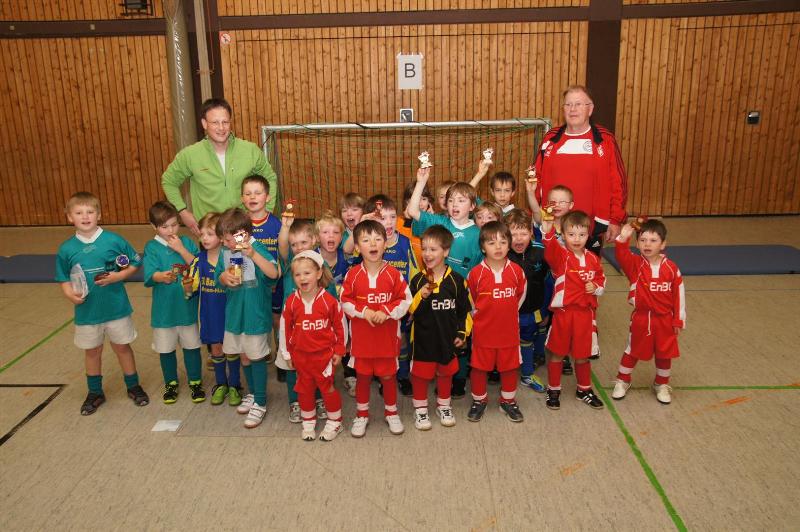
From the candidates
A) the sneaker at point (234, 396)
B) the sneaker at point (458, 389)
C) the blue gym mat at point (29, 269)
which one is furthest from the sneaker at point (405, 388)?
the blue gym mat at point (29, 269)

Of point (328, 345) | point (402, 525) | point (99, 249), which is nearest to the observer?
point (402, 525)

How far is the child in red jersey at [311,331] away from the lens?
3715mm

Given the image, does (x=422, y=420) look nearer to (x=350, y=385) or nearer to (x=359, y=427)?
(x=359, y=427)

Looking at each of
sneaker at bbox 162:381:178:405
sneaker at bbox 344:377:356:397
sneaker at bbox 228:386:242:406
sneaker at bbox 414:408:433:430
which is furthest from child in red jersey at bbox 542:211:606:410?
sneaker at bbox 162:381:178:405

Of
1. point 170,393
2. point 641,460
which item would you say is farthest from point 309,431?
point 641,460

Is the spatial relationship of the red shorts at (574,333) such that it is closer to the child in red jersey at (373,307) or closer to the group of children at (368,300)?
the group of children at (368,300)

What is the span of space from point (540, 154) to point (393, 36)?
5.24 meters

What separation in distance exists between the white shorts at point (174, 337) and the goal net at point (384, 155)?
223 inches

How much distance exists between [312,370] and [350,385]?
0.86 meters

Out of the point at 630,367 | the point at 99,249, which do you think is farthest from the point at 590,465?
the point at 99,249

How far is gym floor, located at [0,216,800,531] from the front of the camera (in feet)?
10.4

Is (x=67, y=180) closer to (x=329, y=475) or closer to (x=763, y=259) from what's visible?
(x=329, y=475)

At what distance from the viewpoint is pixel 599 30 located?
9344 millimetres

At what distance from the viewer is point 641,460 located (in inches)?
141
